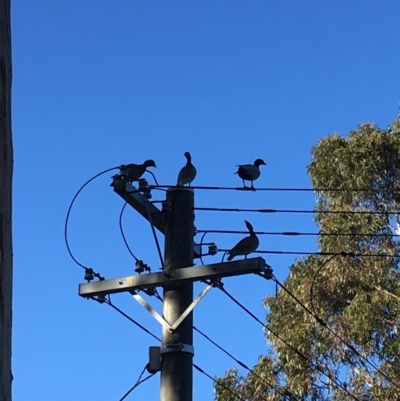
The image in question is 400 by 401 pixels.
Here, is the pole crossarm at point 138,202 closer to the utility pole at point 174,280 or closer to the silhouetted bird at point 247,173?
the utility pole at point 174,280

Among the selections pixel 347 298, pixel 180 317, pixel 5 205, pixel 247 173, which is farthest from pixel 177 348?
pixel 347 298

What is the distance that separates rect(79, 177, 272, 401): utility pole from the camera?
19.5ft

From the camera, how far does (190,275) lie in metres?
6.09

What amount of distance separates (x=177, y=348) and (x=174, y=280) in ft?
1.43

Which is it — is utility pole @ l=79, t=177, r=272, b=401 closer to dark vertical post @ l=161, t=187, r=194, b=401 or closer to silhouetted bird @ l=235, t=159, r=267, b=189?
dark vertical post @ l=161, t=187, r=194, b=401

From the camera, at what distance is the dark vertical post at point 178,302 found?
19.2ft

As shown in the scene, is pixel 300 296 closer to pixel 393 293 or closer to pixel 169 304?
pixel 393 293

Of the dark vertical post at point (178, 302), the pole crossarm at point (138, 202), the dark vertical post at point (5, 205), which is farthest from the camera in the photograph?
the pole crossarm at point (138, 202)

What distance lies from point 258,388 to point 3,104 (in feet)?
46.8

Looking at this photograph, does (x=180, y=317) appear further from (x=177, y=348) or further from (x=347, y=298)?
(x=347, y=298)

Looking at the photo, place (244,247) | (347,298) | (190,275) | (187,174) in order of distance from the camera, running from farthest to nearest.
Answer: (347,298)
(187,174)
(244,247)
(190,275)

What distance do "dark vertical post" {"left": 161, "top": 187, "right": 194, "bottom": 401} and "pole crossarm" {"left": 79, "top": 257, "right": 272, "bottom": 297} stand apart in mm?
61

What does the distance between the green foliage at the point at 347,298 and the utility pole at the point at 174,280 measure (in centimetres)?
→ 849

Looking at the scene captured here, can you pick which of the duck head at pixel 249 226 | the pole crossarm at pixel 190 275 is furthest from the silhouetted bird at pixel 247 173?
the pole crossarm at pixel 190 275
